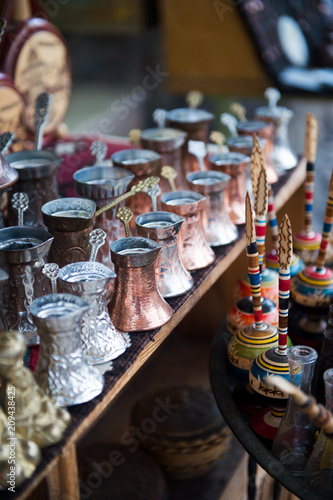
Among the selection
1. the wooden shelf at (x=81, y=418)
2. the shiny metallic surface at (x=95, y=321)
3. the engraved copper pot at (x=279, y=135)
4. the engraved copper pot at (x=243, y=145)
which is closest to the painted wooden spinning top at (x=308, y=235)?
the engraved copper pot at (x=243, y=145)

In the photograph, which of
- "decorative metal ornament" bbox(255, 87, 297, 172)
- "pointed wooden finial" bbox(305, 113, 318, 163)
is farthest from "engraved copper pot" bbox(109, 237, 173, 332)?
"decorative metal ornament" bbox(255, 87, 297, 172)

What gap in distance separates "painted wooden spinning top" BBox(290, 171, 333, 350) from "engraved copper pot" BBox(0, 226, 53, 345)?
0.50 metres

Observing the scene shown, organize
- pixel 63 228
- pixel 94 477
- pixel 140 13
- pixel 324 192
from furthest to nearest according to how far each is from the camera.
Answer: pixel 140 13 → pixel 324 192 → pixel 94 477 → pixel 63 228

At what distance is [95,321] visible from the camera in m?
0.83

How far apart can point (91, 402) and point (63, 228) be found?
0.28 metres

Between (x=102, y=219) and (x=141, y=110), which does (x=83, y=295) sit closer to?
(x=102, y=219)

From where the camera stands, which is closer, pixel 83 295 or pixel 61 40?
pixel 83 295

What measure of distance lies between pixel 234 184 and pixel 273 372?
0.46m

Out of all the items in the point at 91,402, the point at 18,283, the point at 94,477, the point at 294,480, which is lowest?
the point at 94,477

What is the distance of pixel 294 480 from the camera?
2.81 ft

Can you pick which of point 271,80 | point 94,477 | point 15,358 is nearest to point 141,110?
point 271,80

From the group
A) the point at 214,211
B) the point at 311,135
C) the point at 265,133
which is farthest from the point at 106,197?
the point at 265,133

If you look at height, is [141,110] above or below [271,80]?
below

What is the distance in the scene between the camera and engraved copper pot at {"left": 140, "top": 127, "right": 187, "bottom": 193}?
1.24 m
